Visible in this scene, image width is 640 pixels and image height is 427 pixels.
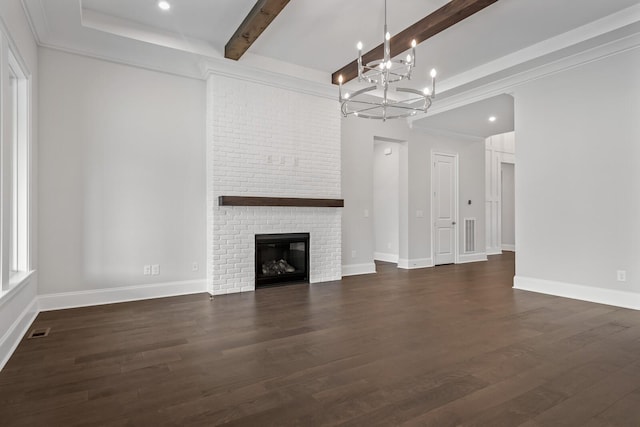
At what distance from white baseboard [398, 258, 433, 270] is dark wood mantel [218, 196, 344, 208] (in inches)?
84.5

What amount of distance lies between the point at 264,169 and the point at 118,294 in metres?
2.46

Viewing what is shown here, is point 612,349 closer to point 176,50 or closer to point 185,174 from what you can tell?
point 185,174

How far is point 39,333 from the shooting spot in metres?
3.13

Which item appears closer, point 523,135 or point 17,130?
point 17,130

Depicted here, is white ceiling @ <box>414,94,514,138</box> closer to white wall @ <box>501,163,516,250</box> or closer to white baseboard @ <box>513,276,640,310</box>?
white baseboard @ <box>513,276,640,310</box>

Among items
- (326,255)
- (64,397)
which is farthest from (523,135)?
(64,397)

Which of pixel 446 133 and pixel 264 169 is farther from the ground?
pixel 446 133

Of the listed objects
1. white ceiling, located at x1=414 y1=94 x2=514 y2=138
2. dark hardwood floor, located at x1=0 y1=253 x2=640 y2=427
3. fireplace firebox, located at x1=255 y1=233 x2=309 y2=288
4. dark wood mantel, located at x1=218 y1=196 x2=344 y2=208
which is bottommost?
dark hardwood floor, located at x1=0 y1=253 x2=640 y2=427

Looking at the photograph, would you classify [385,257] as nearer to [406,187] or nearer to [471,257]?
[406,187]

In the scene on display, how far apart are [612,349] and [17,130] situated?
5.65m

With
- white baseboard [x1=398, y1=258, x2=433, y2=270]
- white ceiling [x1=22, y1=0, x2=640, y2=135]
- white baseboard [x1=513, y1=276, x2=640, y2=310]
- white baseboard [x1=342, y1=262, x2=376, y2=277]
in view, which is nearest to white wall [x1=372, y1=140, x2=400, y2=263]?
white baseboard [x1=398, y1=258, x2=433, y2=270]

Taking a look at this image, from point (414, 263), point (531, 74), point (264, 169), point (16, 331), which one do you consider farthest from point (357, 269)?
point (16, 331)

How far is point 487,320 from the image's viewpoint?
11.6 feet

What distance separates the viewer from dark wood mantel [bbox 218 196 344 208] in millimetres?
4637
